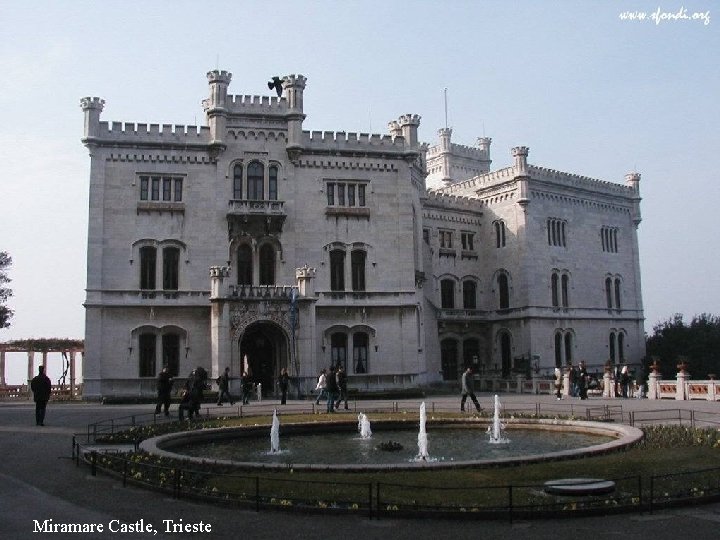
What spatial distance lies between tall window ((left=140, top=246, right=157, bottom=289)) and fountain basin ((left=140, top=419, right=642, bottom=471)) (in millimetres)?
22021

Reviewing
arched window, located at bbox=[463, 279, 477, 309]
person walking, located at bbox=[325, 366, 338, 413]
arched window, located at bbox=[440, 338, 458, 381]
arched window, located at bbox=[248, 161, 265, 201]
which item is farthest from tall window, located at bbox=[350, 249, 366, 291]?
person walking, located at bbox=[325, 366, 338, 413]

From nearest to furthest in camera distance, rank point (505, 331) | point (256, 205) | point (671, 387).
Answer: point (671, 387)
point (256, 205)
point (505, 331)

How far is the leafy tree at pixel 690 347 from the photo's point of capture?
62.4m

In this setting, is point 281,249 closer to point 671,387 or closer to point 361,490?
point 671,387

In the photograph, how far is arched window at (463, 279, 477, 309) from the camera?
59000mm

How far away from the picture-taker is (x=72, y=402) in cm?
4119

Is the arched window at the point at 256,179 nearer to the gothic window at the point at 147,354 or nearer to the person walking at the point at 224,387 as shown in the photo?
the gothic window at the point at 147,354

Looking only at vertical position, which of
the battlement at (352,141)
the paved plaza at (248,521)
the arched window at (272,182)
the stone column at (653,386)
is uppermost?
the battlement at (352,141)

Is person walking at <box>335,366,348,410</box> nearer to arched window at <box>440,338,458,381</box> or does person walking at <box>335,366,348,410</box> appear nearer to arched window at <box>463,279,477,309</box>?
arched window at <box>440,338,458,381</box>

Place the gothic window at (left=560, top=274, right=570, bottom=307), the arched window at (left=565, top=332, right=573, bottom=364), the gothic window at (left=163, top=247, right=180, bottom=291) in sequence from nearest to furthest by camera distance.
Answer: the gothic window at (left=163, top=247, right=180, bottom=291), the arched window at (left=565, top=332, right=573, bottom=364), the gothic window at (left=560, top=274, right=570, bottom=307)

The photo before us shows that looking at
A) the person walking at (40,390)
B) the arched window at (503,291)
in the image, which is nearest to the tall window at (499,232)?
the arched window at (503,291)

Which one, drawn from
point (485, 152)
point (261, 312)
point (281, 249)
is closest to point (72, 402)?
point (261, 312)

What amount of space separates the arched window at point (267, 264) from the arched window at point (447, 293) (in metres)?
16.8

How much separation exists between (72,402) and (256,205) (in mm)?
14995
